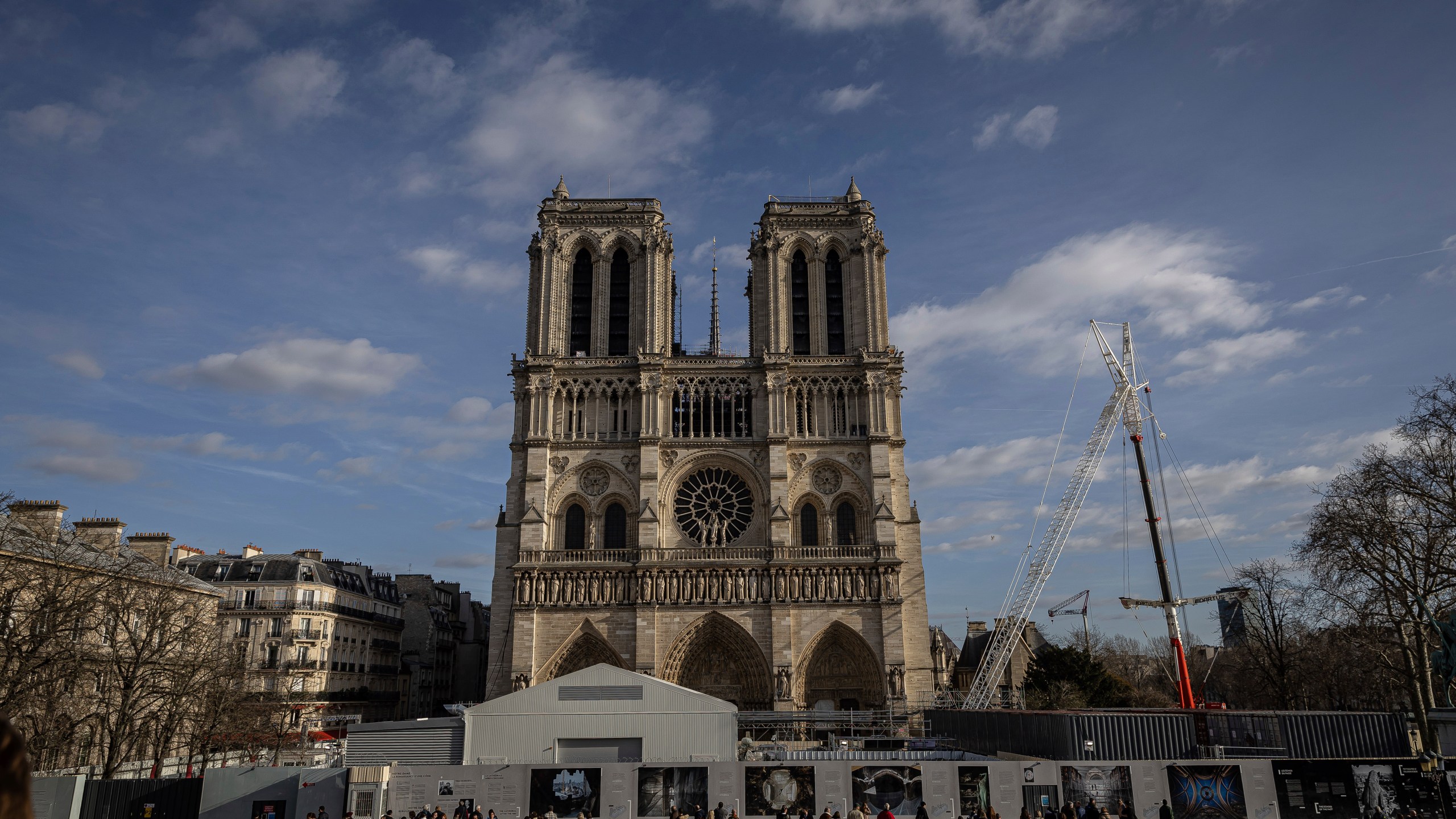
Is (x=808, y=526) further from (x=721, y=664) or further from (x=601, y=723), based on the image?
(x=601, y=723)

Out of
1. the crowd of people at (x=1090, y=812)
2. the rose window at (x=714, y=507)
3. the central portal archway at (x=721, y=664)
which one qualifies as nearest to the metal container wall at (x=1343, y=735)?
the crowd of people at (x=1090, y=812)

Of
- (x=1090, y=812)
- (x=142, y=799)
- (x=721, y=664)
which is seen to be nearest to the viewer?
(x=1090, y=812)

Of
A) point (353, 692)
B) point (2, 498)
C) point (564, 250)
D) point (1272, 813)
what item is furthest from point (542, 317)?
point (1272, 813)

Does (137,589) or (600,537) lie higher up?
(600,537)

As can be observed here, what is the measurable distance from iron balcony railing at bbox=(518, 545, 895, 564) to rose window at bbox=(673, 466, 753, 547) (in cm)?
162

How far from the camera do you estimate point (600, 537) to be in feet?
141

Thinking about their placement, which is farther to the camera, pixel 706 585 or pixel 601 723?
pixel 706 585

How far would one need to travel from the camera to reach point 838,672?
40938mm

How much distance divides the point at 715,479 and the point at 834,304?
10637 mm

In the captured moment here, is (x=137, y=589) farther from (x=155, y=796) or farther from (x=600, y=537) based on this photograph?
(x=600, y=537)

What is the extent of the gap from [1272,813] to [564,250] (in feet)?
122

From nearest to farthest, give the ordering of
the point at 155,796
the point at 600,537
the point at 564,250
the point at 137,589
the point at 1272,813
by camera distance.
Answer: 1. the point at 1272,813
2. the point at 155,796
3. the point at 137,589
4. the point at 600,537
5. the point at 564,250

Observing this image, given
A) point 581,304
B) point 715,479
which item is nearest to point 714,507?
point 715,479

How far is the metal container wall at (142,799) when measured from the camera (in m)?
20.0
